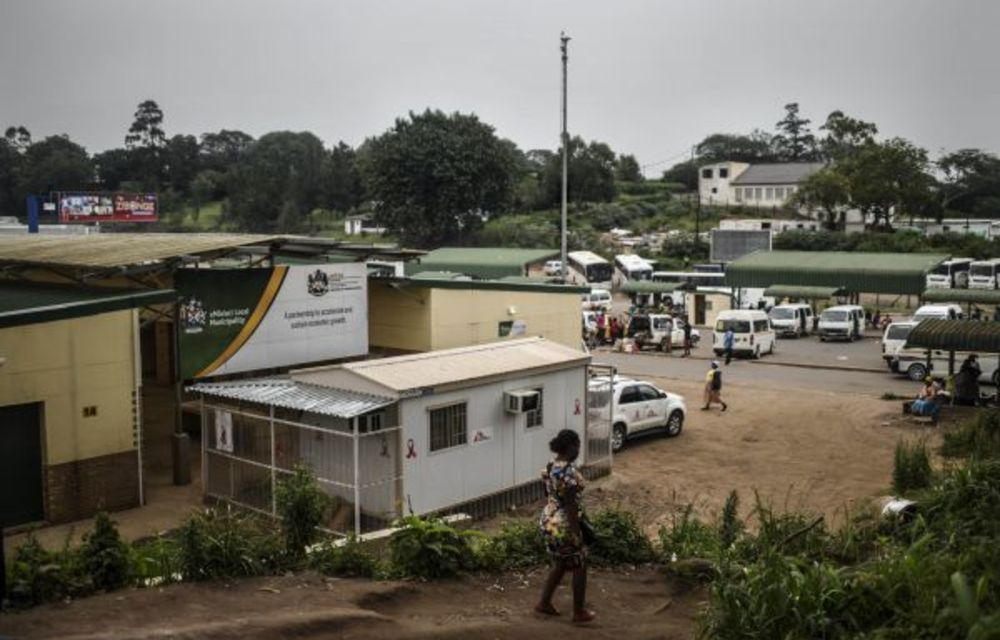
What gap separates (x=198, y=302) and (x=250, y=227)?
73767mm

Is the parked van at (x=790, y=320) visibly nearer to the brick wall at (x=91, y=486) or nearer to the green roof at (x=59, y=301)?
the green roof at (x=59, y=301)

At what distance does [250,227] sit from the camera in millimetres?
89500

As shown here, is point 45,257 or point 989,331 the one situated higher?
point 45,257

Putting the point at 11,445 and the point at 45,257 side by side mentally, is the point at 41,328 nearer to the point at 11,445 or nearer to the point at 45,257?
the point at 11,445

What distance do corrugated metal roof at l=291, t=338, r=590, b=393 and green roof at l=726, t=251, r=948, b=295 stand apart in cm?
3397

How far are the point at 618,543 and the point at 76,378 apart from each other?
9.03 metres

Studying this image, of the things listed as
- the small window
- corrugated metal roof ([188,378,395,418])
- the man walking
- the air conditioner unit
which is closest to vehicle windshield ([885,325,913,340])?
the man walking

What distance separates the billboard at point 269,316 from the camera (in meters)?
18.2

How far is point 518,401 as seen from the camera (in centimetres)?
1603

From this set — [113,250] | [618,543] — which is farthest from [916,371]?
[618,543]

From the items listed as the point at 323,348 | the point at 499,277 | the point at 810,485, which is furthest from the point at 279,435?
the point at 499,277

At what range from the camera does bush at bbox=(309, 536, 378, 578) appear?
9.34 meters

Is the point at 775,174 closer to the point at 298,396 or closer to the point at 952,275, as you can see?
the point at 952,275

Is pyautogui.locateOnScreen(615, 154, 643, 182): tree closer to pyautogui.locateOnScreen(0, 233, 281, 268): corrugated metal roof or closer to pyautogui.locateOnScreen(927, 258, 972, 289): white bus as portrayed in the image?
pyautogui.locateOnScreen(927, 258, 972, 289): white bus
